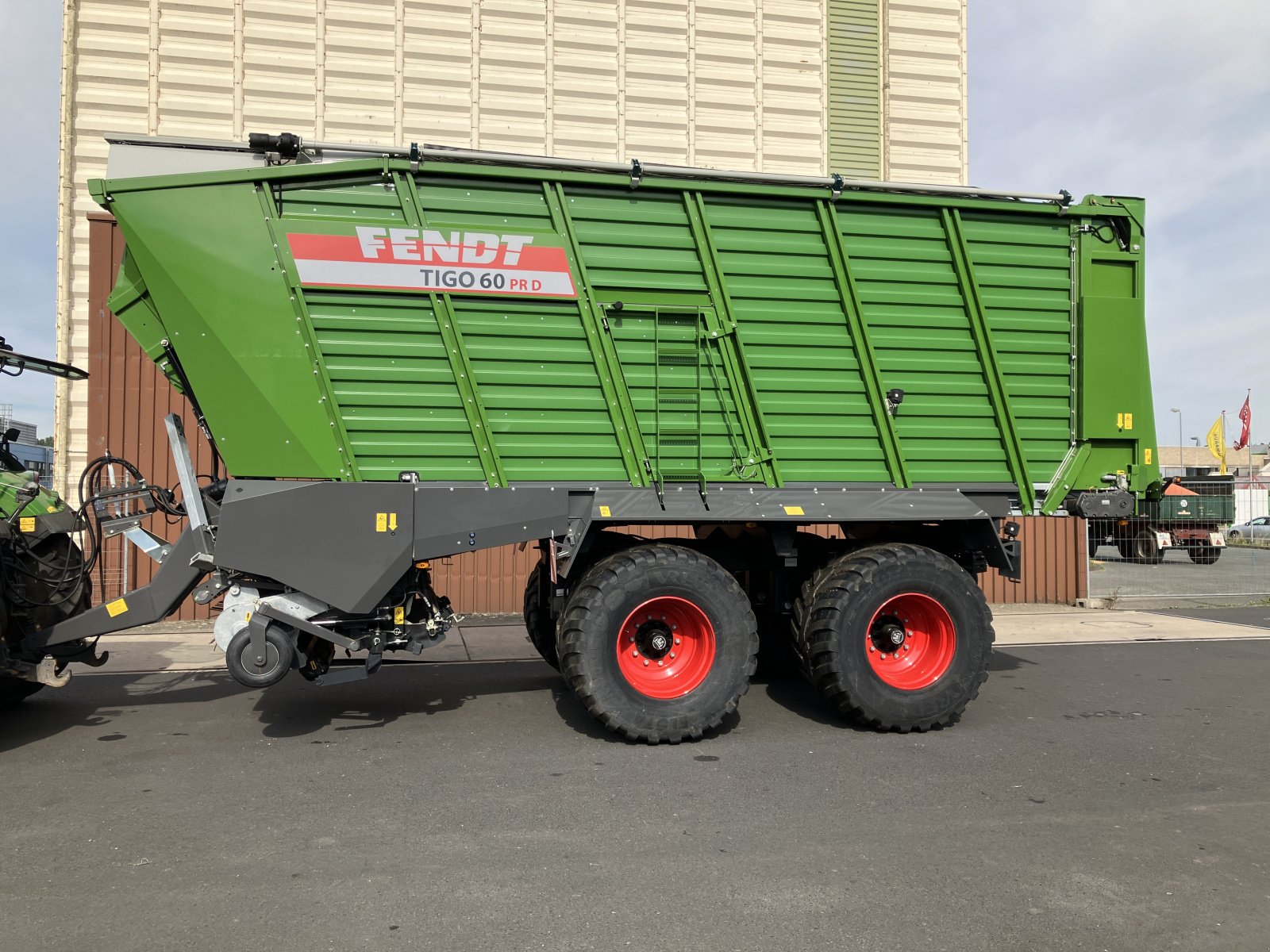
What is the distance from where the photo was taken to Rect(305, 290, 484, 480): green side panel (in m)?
5.00

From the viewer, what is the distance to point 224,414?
4.90 m

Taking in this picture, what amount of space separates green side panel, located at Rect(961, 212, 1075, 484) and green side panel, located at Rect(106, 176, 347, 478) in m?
4.48

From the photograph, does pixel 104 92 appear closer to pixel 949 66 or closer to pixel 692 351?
pixel 692 351

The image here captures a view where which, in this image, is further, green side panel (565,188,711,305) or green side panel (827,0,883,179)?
green side panel (827,0,883,179)

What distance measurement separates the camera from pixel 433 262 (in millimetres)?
5039

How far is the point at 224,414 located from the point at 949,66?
12.5 m

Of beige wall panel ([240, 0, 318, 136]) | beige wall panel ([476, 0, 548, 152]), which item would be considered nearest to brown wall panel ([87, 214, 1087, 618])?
beige wall panel ([240, 0, 318, 136])

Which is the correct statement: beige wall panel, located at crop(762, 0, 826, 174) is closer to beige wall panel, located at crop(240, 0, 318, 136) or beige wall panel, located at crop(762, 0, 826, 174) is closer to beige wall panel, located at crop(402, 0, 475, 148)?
beige wall panel, located at crop(402, 0, 475, 148)

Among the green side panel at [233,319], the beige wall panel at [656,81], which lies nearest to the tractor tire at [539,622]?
the green side panel at [233,319]

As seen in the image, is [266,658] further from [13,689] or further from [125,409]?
[125,409]

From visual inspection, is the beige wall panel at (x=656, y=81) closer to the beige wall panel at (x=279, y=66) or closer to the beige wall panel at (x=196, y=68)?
the beige wall panel at (x=279, y=66)

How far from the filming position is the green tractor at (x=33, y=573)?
5.13 m

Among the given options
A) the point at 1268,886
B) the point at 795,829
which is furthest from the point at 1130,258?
the point at 795,829

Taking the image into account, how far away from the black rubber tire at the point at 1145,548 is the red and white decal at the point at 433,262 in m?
10.5
